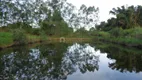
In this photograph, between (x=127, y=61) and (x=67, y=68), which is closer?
(x=67, y=68)

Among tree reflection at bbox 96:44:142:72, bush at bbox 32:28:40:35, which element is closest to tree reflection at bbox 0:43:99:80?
tree reflection at bbox 96:44:142:72

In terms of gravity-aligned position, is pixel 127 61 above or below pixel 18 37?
below

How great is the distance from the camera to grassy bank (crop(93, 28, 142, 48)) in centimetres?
3734

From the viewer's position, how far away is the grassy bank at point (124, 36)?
37.3 meters

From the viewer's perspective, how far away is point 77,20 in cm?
8006

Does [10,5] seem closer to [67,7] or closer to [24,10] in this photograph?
[24,10]

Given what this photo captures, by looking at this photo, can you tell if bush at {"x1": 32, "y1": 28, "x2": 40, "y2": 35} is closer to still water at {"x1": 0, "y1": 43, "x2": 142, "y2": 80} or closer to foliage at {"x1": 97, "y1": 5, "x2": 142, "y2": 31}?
foliage at {"x1": 97, "y1": 5, "x2": 142, "y2": 31}

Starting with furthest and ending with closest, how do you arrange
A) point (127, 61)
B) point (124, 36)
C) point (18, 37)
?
1. point (124, 36)
2. point (18, 37)
3. point (127, 61)

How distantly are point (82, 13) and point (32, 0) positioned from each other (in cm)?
2711

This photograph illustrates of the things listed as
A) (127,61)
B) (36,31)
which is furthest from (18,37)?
(36,31)

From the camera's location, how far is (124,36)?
49250 mm

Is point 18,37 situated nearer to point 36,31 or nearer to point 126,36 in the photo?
point 126,36

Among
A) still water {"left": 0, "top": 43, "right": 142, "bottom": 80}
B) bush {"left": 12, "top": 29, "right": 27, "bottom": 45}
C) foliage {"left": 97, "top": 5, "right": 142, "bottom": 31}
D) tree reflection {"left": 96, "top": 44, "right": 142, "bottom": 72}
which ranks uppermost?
foliage {"left": 97, "top": 5, "right": 142, "bottom": 31}

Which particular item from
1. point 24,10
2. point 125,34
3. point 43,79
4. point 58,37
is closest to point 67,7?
point 58,37
